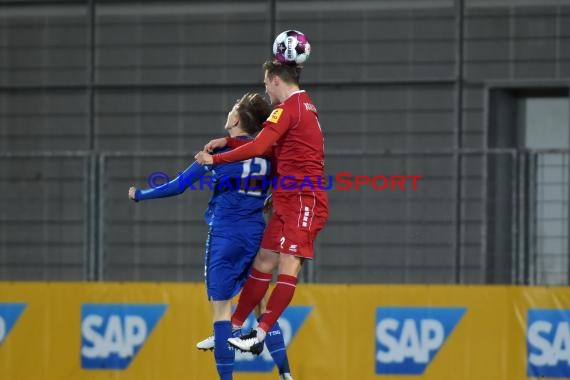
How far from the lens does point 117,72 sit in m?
13.5

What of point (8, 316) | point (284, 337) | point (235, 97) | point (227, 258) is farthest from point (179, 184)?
point (235, 97)

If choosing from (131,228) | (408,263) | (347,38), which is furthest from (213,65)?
(408,263)

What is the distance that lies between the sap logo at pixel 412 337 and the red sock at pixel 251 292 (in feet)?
6.62

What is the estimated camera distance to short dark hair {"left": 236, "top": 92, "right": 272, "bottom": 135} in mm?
7734

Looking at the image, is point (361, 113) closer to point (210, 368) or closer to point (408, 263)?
point (408, 263)

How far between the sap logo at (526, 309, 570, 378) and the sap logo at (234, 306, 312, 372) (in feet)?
5.88

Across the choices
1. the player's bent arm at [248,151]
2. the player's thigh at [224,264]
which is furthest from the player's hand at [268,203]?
the player's bent arm at [248,151]

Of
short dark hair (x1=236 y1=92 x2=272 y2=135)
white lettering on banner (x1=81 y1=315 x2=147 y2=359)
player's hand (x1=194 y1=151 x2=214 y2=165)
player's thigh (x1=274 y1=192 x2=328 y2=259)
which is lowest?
white lettering on banner (x1=81 y1=315 x2=147 y2=359)

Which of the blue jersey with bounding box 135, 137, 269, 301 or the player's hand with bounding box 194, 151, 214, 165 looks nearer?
the player's hand with bounding box 194, 151, 214, 165

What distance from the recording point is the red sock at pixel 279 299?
742 centimetres

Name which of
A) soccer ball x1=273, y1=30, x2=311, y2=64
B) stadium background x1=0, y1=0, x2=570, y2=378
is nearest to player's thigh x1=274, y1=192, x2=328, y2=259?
soccer ball x1=273, y1=30, x2=311, y2=64

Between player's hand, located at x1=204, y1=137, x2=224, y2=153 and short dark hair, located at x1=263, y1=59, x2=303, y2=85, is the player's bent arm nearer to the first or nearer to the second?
player's hand, located at x1=204, y1=137, x2=224, y2=153

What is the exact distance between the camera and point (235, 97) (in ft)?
43.6

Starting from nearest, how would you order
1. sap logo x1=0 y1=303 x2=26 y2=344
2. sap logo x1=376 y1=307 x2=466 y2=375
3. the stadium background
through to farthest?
sap logo x1=376 y1=307 x2=466 y2=375
sap logo x1=0 y1=303 x2=26 y2=344
the stadium background
